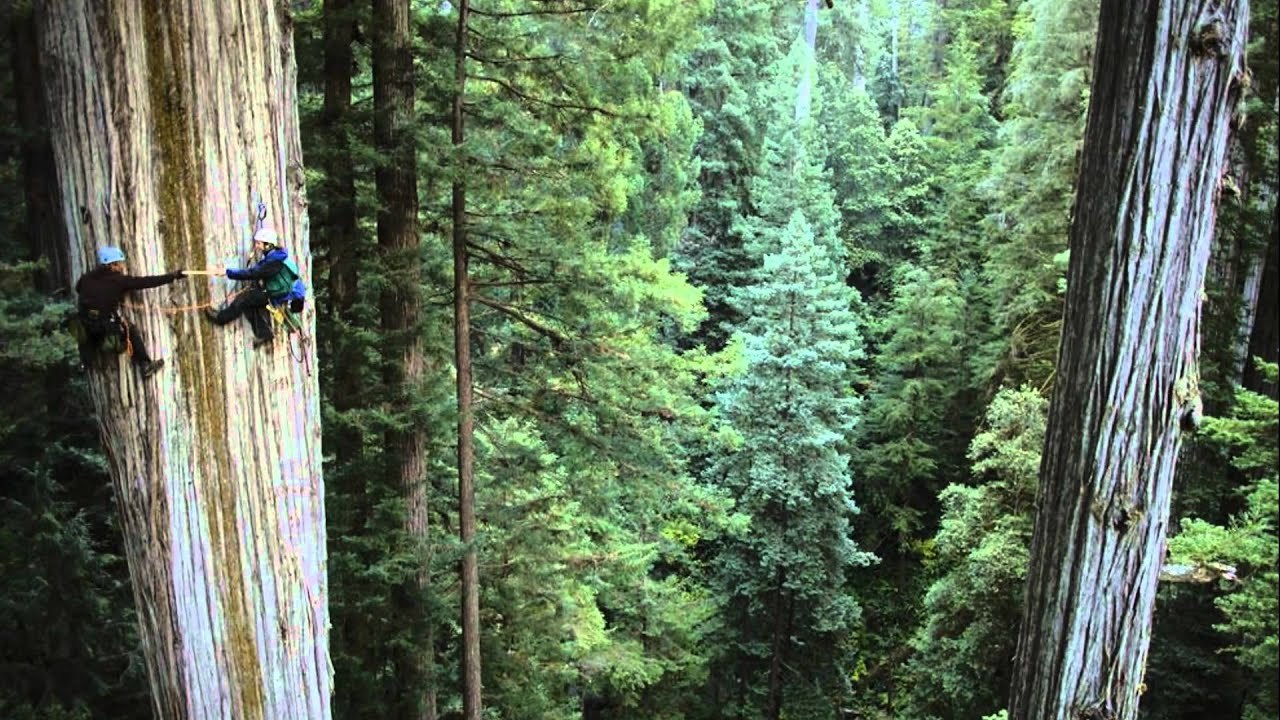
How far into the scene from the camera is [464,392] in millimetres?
6891

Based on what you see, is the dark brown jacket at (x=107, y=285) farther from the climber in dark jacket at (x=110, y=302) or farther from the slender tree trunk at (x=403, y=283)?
the slender tree trunk at (x=403, y=283)

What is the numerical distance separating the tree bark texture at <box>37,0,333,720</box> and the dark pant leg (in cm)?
4

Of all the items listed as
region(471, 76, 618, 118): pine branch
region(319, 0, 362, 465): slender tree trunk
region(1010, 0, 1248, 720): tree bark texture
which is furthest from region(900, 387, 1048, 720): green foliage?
region(1010, 0, 1248, 720): tree bark texture

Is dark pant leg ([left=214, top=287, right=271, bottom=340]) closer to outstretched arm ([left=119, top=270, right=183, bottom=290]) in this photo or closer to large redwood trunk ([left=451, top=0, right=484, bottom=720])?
outstretched arm ([left=119, top=270, right=183, bottom=290])

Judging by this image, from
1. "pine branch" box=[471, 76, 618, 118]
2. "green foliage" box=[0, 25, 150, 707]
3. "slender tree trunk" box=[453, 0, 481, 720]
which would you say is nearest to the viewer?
"green foliage" box=[0, 25, 150, 707]

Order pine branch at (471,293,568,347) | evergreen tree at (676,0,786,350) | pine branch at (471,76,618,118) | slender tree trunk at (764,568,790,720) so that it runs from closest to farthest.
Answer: pine branch at (471,76,618,118)
pine branch at (471,293,568,347)
slender tree trunk at (764,568,790,720)
evergreen tree at (676,0,786,350)

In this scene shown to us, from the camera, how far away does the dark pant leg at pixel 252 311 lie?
254cm

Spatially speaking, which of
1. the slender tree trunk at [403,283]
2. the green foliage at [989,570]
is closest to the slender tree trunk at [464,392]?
the slender tree trunk at [403,283]

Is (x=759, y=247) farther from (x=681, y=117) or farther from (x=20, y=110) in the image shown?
(x=20, y=110)

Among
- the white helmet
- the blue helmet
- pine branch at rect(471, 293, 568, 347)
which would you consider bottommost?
pine branch at rect(471, 293, 568, 347)

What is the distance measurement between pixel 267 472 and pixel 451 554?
408 cm

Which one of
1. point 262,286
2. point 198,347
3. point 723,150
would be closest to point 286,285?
point 262,286

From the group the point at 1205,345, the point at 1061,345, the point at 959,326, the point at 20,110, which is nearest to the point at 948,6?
the point at 959,326

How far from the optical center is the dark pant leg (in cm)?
254
